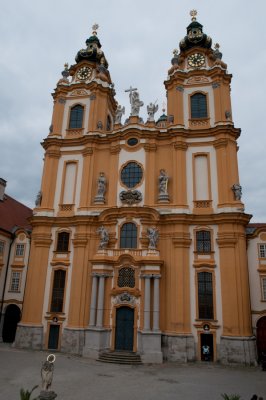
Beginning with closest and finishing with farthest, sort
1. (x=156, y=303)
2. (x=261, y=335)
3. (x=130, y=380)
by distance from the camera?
(x=130, y=380) → (x=156, y=303) → (x=261, y=335)

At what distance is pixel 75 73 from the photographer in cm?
3123

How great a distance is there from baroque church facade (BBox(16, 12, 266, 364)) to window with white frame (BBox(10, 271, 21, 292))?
318 centimetres

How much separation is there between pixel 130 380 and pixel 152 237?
30.7 ft

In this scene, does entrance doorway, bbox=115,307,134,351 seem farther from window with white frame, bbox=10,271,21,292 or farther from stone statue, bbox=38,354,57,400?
stone statue, bbox=38,354,57,400

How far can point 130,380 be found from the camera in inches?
613

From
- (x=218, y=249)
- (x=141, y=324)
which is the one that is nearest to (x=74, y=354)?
(x=141, y=324)

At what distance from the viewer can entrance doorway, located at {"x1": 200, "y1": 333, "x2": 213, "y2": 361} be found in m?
20.8

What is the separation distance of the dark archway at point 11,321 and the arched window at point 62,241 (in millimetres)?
6233

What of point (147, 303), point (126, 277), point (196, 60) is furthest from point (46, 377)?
point (196, 60)

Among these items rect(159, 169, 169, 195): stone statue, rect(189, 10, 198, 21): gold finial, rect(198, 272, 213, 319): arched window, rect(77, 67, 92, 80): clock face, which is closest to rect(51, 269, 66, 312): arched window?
rect(159, 169, 169, 195): stone statue

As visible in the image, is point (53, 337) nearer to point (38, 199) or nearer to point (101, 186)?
point (38, 199)

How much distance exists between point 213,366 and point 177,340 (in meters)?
2.54

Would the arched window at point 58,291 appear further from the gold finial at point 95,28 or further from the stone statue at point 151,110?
the gold finial at point 95,28

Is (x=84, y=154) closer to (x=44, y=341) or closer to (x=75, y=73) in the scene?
(x=75, y=73)
